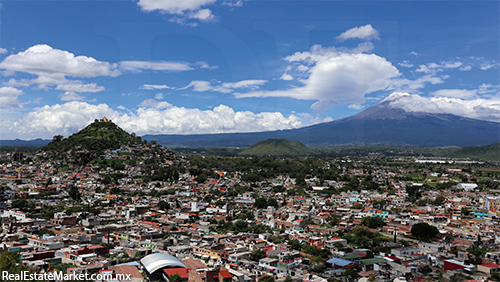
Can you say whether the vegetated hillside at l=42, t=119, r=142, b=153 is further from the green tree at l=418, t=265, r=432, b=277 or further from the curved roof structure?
the green tree at l=418, t=265, r=432, b=277

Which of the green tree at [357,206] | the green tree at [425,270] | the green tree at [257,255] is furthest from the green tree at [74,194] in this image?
the green tree at [425,270]

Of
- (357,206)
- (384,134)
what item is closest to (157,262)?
(357,206)

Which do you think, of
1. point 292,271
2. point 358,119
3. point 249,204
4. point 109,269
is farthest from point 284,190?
point 358,119

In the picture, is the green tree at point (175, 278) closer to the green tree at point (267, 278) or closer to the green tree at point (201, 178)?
the green tree at point (267, 278)

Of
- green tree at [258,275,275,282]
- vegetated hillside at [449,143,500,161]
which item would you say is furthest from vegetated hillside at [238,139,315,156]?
green tree at [258,275,275,282]

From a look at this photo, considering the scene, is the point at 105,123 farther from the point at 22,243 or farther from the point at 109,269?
the point at 109,269

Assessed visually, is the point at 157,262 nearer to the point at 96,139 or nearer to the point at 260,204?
the point at 260,204
